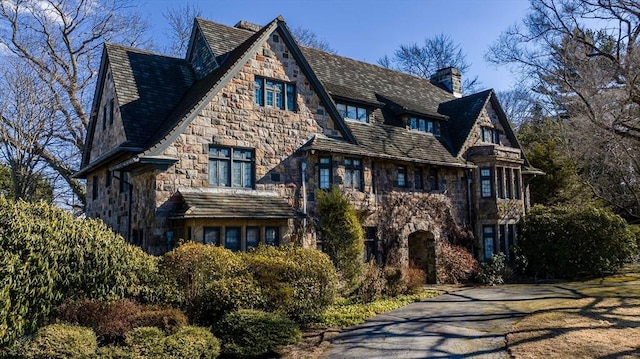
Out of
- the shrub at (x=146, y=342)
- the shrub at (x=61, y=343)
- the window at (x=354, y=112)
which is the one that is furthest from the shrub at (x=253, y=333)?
the window at (x=354, y=112)

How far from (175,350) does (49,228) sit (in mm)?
3214

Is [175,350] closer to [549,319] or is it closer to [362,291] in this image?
[362,291]

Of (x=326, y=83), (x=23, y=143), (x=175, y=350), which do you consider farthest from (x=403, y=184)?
(x=23, y=143)

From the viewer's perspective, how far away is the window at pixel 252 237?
46.8 feet

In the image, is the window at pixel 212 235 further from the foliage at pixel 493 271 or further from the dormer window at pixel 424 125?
the foliage at pixel 493 271

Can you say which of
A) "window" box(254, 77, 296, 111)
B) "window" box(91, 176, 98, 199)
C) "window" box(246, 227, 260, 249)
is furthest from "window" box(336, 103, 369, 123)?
"window" box(91, 176, 98, 199)

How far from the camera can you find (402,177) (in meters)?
19.4

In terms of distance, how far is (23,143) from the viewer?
24156 millimetres

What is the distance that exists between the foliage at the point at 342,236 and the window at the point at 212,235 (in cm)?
350

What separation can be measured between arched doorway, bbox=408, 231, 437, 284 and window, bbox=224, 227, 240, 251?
8737 mm

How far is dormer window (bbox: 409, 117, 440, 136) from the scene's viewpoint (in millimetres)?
21547

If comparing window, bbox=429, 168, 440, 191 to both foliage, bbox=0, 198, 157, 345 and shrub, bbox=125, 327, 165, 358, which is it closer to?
foliage, bbox=0, 198, 157, 345

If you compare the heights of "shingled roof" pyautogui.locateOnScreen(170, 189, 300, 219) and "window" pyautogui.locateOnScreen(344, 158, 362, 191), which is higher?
"window" pyautogui.locateOnScreen(344, 158, 362, 191)

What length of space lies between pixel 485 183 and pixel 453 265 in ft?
14.8
